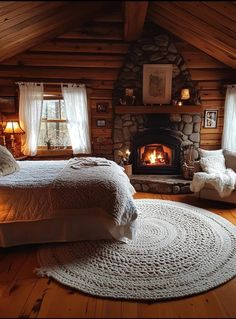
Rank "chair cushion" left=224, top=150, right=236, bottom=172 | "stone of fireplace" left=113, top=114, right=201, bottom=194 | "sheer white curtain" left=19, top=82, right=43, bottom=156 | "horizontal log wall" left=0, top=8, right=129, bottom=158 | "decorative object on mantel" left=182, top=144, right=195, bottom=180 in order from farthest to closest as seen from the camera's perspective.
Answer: "stone of fireplace" left=113, top=114, right=201, bottom=194 < "sheer white curtain" left=19, top=82, right=43, bottom=156 < "decorative object on mantel" left=182, top=144, right=195, bottom=180 < "horizontal log wall" left=0, top=8, right=129, bottom=158 < "chair cushion" left=224, top=150, right=236, bottom=172

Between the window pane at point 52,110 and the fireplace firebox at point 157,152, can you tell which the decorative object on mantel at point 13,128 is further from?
the fireplace firebox at point 157,152

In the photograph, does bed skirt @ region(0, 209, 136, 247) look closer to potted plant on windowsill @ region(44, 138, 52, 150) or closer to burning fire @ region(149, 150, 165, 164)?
burning fire @ region(149, 150, 165, 164)

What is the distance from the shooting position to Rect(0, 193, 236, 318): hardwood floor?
1.94 m

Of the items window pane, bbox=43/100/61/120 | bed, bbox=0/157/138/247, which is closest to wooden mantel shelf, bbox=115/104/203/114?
window pane, bbox=43/100/61/120

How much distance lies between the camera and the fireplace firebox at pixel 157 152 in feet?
16.6

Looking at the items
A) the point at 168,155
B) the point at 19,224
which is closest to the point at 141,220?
the point at 19,224

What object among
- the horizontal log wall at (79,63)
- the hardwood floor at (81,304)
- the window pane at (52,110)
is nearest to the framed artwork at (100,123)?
the horizontal log wall at (79,63)

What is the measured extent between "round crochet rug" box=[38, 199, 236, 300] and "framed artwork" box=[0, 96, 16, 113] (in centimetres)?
322

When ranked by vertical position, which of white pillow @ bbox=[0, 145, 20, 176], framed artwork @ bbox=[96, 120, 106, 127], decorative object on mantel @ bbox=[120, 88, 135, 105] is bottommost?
white pillow @ bbox=[0, 145, 20, 176]

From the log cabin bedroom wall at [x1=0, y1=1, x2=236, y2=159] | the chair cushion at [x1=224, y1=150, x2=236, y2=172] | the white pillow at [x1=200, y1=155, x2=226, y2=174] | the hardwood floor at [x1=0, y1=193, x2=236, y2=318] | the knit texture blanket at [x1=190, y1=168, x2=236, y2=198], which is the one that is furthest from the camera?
the log cabin bedroom wall at [x1=0, y1=1, x2=236, y2=159]

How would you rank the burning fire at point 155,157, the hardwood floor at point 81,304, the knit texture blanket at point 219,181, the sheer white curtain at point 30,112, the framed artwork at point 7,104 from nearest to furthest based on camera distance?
the hardwood floor at point 81,304
the knit texture blanket at point 219,181
the sheer white curtain at point 30,112
the framed artwork at point 7,104
the burning fire at point 155,157

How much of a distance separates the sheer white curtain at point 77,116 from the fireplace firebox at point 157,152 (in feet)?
3.30

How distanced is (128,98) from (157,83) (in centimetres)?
63

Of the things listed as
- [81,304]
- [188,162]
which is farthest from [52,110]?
[81,304]
